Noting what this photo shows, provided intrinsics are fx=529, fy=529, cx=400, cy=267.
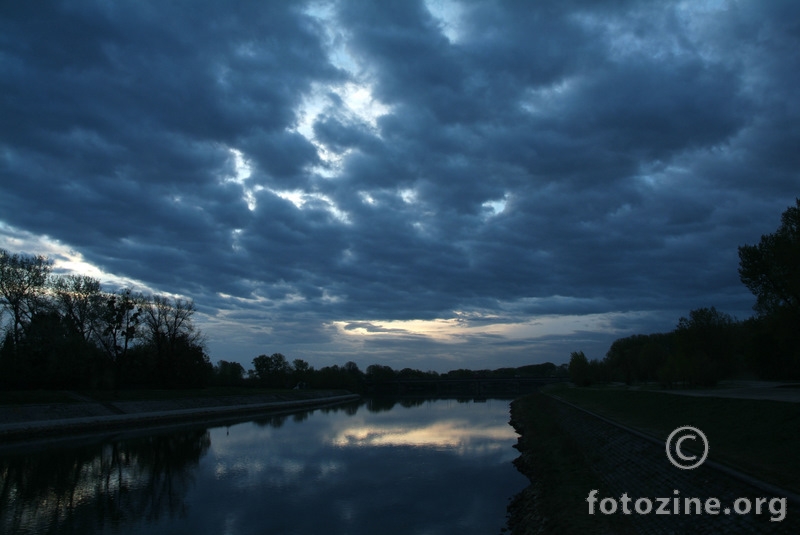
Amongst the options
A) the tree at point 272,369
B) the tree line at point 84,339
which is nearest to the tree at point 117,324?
the tree line at point 84,339

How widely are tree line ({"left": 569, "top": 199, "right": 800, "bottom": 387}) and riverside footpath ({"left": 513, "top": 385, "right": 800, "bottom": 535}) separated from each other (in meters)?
22.2

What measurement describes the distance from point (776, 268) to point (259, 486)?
145 ft

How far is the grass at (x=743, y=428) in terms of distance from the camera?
593 inches

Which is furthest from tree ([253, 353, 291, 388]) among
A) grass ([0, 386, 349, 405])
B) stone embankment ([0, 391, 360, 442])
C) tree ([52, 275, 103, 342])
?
tree ([52, 275, 103, 342])

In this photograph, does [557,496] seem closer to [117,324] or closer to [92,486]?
[92,486]

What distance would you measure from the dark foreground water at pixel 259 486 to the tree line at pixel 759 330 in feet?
72.7

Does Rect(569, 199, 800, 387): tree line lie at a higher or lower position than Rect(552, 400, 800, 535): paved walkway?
higher

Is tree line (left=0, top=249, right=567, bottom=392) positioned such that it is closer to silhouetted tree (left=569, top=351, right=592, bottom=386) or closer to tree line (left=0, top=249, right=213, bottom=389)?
tree line (left=0, top=249, right=213, bottom=389)

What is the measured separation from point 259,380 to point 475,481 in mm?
128904

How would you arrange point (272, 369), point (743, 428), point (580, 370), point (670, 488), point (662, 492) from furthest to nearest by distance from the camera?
point (272, 369) < point (580, 370) < point (743, 428) < point (662, 492) < point (670, 488)

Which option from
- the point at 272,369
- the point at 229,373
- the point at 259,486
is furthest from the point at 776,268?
the point at 272,369

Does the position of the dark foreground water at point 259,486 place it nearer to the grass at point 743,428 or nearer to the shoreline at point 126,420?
the shoreline at point 126,420

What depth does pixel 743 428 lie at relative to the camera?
807 inches

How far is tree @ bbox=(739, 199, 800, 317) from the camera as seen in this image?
3884cm
